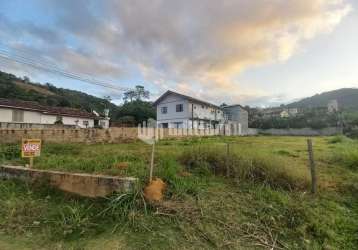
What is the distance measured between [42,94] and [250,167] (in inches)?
1445

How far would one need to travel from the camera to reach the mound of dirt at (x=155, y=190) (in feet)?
11.6

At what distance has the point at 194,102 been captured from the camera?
28250 millimetres

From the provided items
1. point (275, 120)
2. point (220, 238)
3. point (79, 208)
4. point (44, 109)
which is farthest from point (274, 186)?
point (275, 120)

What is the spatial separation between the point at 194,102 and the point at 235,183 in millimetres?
24248

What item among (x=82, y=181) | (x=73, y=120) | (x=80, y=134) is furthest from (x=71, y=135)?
(x=73, y=120)

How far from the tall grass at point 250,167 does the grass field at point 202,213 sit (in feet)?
0.06

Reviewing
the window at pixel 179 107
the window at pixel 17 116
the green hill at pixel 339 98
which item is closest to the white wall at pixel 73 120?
the window at pixel 17 116

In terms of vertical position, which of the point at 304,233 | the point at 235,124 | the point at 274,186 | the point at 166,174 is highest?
the point at 235,124

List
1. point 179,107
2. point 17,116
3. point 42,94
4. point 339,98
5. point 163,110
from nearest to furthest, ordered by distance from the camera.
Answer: point 17,116 < point 179,107 < point 163,110 < point 42,94 < point 339,98

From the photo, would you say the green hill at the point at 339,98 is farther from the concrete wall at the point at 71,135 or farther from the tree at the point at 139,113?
the concrete wall at the point at 71,135

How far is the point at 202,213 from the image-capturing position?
3262mm

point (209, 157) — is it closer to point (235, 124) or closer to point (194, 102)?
point (194, 102)

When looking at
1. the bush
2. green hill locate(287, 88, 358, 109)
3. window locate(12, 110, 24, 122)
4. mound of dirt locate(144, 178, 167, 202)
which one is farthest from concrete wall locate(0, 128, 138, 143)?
green hill locate(287, 88, 358, 109)

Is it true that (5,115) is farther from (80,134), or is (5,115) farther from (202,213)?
(202,213)
